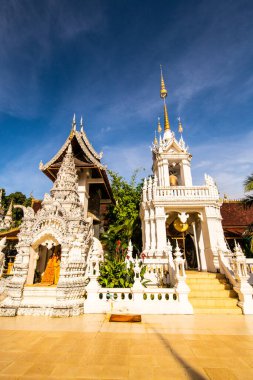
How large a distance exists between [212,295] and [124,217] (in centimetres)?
832

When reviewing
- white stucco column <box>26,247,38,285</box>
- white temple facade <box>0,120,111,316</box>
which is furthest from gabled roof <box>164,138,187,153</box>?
white stucco column <box>26,247,38,285</box>

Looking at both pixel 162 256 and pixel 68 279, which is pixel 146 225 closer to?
pixel 162 256

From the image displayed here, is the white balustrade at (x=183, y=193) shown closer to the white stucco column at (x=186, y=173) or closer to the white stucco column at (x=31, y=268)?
the white stucco column at (x=186, y=173)

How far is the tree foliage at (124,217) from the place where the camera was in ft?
44.3

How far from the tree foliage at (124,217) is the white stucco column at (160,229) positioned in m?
2.35

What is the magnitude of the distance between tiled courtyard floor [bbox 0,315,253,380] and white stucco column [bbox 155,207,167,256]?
4585 mm

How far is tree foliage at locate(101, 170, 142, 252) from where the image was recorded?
44.3 ft

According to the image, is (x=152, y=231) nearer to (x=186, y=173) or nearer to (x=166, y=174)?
(x=166, y=174)

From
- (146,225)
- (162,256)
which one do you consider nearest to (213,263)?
(162,256)

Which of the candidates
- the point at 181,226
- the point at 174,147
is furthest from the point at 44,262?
the point at 174,147

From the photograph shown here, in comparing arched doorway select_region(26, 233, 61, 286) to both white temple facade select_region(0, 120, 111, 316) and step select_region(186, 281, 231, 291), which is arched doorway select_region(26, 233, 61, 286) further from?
step select_region(186, 281, 231, 291)

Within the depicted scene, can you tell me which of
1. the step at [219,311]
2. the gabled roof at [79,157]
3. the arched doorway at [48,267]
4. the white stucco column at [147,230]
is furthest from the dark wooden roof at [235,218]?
the arched doorway at [48,267]

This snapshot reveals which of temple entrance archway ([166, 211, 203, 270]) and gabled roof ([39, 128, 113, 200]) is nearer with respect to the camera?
gabled roof ([39, 128, 113, 200])

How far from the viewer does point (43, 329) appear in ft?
15.2
